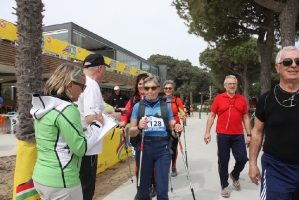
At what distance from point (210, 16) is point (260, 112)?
9861mm

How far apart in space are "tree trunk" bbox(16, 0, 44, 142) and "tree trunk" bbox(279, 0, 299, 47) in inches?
309

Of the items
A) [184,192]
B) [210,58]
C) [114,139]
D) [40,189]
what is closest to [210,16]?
[114,139]

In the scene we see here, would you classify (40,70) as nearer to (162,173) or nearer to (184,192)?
(162,173)

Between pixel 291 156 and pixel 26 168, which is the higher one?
pixel 291 156

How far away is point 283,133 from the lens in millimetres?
2408

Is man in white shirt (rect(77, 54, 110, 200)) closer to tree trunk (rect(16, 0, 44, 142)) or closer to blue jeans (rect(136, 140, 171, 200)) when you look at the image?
blue jeans (rect(136, 140, 171, 200))

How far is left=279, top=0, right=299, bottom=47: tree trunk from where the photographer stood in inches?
335

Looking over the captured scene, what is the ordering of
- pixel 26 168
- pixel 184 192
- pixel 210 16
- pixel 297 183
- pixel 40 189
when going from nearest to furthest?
pixel 40 189
pixel 297 183
pixel 26 168
pixel 184 192
pixel 210 16

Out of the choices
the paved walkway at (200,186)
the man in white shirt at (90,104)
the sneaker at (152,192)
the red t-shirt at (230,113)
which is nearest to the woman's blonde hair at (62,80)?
the man in white shirt at (90,104)

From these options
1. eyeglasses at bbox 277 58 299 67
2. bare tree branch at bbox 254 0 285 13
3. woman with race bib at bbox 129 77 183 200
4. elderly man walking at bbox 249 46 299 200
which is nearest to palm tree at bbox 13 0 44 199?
woman with race bib at bbox 129 77 183 200

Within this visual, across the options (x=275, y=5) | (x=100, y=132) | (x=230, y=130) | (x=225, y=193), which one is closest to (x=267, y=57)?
(x=275, y=5)

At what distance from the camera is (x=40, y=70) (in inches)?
138

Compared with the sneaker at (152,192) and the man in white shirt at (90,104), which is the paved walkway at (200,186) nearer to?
the sneaker at (152,192)

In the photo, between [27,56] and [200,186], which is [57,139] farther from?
[200,186]
